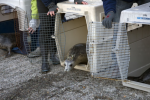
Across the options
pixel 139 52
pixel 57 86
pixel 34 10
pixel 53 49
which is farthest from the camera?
pixel 53 49

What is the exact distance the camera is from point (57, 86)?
341 centimetres

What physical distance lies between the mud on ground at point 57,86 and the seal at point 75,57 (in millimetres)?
163

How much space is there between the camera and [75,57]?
12.9ft

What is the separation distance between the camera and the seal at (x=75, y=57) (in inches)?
150

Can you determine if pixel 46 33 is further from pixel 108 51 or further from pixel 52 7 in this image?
pixel 108 51

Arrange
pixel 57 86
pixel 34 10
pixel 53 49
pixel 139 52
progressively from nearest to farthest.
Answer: pixel 57 86 < pixel 139 52 < pixel 34 10 < pixel 53 49

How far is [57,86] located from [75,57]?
778 millimetres

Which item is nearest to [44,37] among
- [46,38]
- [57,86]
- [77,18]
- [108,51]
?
[46,38]

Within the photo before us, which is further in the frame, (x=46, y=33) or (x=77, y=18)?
(x=77, y=18)

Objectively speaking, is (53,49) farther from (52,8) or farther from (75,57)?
(52,8)

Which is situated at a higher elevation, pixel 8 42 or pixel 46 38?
pixel 46 38

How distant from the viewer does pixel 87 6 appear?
3.17 metres

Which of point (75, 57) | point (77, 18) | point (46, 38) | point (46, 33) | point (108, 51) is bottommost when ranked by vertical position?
point (75, 57)

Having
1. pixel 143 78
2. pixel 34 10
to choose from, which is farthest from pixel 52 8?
pixel 143 78
